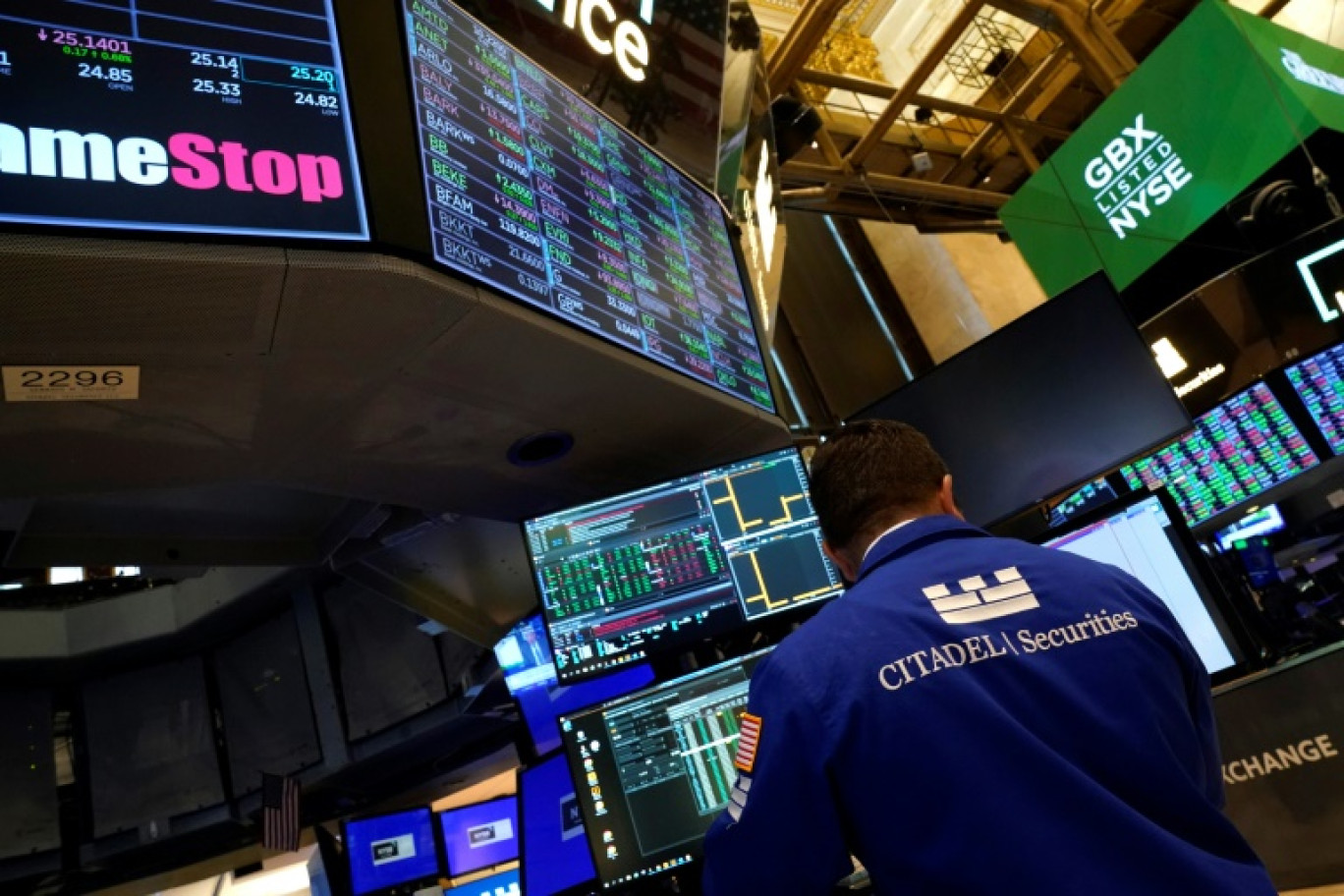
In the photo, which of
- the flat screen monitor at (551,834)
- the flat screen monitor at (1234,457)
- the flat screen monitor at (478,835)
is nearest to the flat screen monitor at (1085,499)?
the flat screen monitor at (1234,457)

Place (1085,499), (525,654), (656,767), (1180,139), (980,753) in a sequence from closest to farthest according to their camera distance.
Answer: (980,753), (656,767), (525,654), (1085,499), (1180,139)

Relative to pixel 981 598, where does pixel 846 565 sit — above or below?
above

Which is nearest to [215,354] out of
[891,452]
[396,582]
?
[891,452]

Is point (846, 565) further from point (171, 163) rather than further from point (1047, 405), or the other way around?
point (1047, 405)

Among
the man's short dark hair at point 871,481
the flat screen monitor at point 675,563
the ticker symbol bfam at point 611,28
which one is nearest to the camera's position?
the man's short dark hair at point 871,481

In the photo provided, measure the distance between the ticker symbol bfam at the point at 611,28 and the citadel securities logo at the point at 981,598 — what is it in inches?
96.7

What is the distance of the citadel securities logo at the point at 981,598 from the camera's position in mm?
1180

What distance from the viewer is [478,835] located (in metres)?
5.05

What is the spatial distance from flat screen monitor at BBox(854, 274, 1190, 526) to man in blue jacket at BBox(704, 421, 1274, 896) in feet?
4.96

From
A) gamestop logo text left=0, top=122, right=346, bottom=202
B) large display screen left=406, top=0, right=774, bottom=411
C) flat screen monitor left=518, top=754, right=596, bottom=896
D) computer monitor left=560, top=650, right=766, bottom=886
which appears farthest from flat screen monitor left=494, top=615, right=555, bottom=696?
gamestop logo text left=0, top=122, right=346, bottom=202

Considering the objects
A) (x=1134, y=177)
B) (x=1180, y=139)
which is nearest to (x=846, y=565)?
(x=1180, y=139)

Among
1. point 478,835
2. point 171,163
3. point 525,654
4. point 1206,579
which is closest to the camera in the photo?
point 171,163

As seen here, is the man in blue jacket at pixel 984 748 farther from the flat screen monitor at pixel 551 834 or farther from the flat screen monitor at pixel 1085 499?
the flat screen monitor at pixel 1085 499

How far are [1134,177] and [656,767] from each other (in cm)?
417
